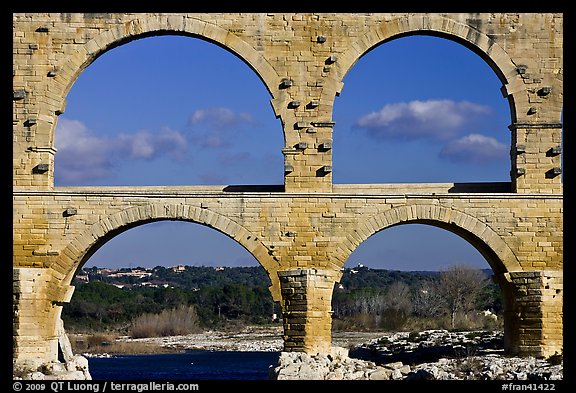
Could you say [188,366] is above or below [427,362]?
below

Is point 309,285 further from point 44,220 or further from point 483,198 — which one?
point 44,220

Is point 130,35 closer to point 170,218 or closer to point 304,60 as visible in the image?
point 304,60

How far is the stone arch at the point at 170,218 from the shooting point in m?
20.3

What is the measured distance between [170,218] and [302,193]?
2525 millimetres

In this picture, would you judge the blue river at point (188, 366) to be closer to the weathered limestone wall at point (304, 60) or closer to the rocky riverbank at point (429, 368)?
the rocky riverbank at point (429, 368)

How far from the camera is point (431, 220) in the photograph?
20.5m

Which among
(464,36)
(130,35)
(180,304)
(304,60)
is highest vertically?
(464,36)

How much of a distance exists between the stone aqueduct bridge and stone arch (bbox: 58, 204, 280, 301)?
2 cm

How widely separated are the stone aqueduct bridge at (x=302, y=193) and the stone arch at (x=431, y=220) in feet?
0.09

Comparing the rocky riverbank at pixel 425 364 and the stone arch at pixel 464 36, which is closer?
the rocky riverbank at pixel 425 364

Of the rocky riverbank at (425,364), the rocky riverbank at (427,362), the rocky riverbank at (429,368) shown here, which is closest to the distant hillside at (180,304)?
the rocky riverbank at (427,362)

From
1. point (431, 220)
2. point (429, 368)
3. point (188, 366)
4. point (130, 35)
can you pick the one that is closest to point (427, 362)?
point (429, 368)

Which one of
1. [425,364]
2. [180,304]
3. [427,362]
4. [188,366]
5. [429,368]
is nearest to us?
[429,368]

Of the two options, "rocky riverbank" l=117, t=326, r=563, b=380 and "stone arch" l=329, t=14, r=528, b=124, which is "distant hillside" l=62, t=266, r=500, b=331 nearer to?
"rocky riverbank" l=117, t=326, r=563, b=380
